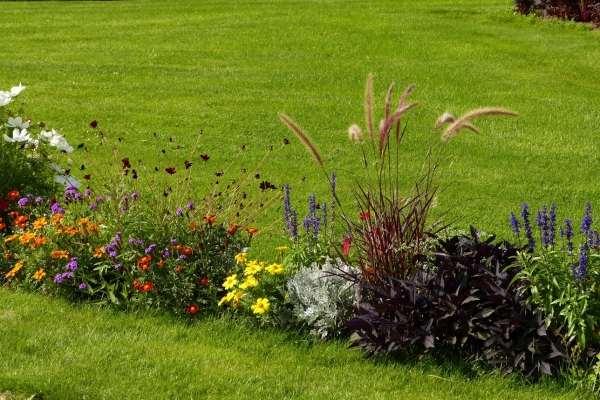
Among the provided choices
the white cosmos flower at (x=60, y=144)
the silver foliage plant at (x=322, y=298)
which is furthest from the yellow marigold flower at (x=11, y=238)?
the silver foliage plant at (x=322, y=298)

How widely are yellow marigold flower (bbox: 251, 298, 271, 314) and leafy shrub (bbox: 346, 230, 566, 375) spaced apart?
54 centimetres

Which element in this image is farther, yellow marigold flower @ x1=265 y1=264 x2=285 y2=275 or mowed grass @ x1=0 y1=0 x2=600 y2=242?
mowed grass @ x1=0 y1=0 x2=600 y2=242

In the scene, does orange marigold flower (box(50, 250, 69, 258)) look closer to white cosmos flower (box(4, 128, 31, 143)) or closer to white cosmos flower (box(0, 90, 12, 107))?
white cosmos flower (box(4, 128, 31, 143))

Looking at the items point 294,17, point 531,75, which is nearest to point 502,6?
point 294,17

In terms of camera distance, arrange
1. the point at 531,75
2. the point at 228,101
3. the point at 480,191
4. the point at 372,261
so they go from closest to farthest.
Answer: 1. the point at 372,261
2. the point at 480,191
3. the point at 228,101
4. the point at 531,75

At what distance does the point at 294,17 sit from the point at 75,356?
13665 mm

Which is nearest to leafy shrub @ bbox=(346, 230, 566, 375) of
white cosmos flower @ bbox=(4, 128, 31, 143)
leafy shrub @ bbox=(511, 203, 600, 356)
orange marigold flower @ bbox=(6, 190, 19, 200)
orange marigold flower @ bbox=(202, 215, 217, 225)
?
leafy shrub @ bbox=(511, 203, 600, 356)

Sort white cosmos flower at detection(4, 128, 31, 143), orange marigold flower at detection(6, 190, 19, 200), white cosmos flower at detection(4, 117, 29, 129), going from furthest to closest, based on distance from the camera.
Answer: white cosmos flower at detection(4, 117, 29, 129), white cosmos flower at detection(4, 128, 31, 143), orange marigold flower at detection(6, 190, 19, 200)

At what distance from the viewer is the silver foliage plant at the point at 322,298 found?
5129mm

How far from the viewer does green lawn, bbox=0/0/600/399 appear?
4715 millimetres

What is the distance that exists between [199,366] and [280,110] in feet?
22.9

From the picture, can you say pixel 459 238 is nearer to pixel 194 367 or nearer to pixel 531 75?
pixel 194 367

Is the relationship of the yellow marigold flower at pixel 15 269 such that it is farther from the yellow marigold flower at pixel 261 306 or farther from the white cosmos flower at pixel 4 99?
the yellow marigold flower at pixel 261 306

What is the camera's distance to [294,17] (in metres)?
17.6
